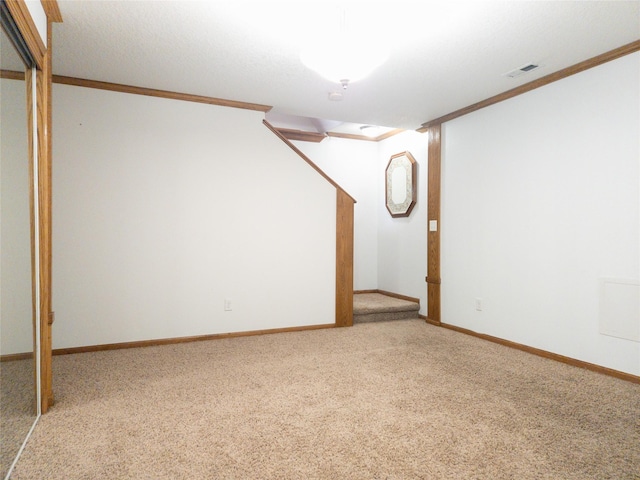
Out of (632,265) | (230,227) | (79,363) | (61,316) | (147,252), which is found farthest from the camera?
(230,227)

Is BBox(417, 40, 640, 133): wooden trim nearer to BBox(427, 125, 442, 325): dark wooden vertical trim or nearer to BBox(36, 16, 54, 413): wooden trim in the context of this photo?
BBox(427, 125, 442, 325): dark wooden vertical trim

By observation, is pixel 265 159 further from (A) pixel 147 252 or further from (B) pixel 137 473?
(B) pixel 137 473

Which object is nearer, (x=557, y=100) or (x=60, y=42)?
(x=60, y=42)

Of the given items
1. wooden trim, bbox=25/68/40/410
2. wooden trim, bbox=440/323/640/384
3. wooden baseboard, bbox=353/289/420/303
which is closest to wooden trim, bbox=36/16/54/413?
wooden trim, bbox=25/68/40/410

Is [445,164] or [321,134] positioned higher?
[321,134]

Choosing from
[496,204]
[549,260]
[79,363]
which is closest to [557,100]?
[496,204]

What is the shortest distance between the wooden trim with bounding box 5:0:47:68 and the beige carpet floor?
6.30 ft

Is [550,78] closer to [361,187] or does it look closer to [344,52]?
[344,52]

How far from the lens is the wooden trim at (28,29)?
1.60 metres

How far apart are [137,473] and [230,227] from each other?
250cm

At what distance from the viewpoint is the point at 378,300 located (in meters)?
4.95

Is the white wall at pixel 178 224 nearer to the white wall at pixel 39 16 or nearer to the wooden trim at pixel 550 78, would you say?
the white wall at pixel 39 16

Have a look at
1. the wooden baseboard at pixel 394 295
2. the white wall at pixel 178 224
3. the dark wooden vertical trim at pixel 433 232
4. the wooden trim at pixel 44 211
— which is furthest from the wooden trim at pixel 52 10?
the wooden baseboard at pixel 394 295

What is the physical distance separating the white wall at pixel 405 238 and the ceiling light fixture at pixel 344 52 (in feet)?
8.63
